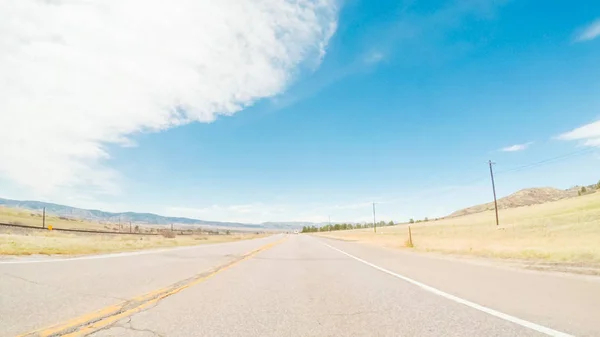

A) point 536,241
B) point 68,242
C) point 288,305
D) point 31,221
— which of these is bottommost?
point 536,241

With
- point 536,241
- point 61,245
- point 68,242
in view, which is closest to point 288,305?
point 61,245

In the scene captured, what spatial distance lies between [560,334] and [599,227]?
37.9 m

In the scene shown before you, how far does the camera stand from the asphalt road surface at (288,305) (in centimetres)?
492

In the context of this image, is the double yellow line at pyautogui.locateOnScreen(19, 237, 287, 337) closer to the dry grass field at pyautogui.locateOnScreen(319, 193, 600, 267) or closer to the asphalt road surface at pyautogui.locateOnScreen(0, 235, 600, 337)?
the asphalt road surface at pyautogui.locateOnScreen(0, 235, 600, 337)

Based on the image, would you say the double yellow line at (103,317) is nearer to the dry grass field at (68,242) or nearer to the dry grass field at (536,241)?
the dry grass field at (68,242)

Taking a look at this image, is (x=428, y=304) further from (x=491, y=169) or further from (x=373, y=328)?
(x=491, y=169)

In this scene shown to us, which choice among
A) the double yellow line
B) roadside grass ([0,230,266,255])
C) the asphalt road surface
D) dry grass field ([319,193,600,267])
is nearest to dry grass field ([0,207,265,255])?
roadside grass ([0,230,266,255])

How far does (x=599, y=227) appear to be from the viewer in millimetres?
34312

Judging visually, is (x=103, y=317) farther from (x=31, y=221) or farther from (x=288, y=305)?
(x=31, y=221)

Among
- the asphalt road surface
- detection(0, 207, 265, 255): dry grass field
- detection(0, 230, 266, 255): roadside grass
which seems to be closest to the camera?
the asphalt road surface

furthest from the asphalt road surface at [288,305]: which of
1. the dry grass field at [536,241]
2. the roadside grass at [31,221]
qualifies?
the roadside grass at [31,221]

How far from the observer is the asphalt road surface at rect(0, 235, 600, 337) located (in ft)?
16.1

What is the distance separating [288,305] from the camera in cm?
680

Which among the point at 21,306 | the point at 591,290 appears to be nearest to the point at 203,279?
the point at 21,306
